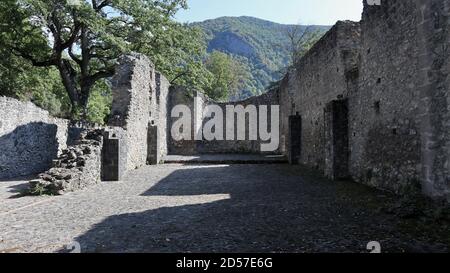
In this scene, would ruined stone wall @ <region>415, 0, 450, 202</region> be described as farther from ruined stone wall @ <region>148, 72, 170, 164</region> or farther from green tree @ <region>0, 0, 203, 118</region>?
green tree @ <region>0, 0, 203, 118</region>

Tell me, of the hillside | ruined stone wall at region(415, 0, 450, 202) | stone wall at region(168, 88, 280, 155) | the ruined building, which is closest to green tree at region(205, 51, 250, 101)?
stone wall at region(168, 88, 280, 155)

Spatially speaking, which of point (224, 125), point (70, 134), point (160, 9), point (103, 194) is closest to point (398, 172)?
point (103, 194)

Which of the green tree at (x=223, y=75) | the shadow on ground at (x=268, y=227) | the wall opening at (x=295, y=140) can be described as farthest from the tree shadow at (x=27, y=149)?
the green tree at (x=223, y=75)

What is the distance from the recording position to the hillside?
11850 centimetres

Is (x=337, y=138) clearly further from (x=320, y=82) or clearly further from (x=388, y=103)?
(x=320, y=82)

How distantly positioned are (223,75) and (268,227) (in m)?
44.4

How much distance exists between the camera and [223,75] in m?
48.6

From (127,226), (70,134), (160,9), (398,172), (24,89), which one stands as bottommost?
(127,226)

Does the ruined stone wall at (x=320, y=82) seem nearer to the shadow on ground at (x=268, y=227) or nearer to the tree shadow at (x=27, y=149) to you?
the shadow on ground at (x=268, y=227)

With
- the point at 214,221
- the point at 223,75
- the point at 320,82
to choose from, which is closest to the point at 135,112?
the point at 320,82

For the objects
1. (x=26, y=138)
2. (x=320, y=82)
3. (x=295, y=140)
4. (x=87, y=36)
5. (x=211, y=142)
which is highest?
(x=87, y=36)

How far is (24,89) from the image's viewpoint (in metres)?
22.1
